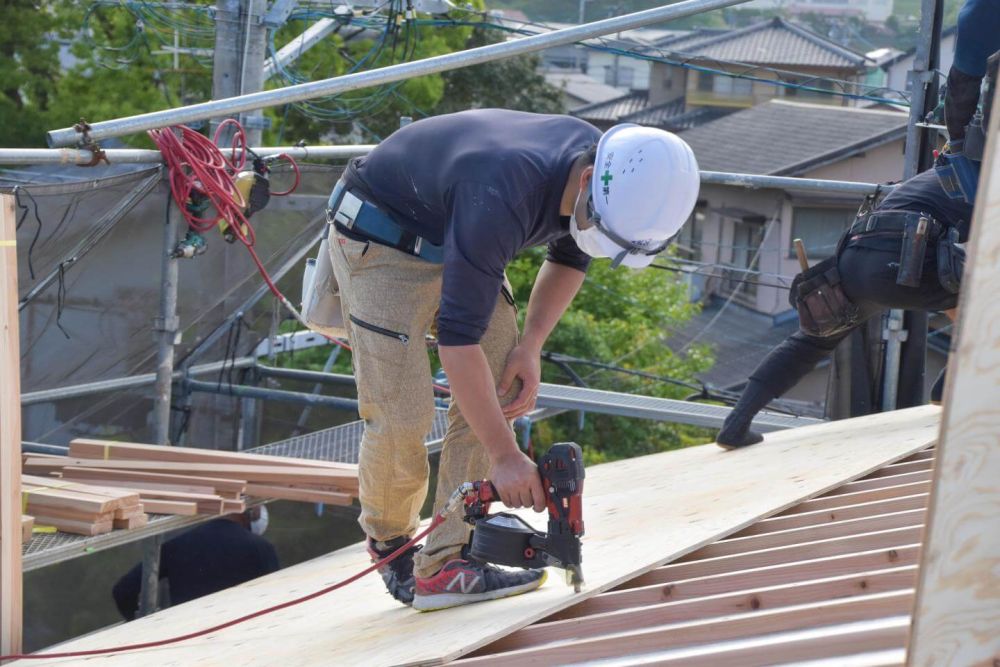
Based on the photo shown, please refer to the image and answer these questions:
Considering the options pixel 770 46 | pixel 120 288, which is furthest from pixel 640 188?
pixel 770 46

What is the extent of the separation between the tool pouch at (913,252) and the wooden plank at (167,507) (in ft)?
8.76

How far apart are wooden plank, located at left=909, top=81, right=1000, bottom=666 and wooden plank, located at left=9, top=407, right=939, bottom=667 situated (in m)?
1.10

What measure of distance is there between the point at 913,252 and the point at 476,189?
6.60 feet

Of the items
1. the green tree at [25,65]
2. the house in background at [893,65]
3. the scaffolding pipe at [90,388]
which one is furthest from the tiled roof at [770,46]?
the scaffolding pipe at [90,388]

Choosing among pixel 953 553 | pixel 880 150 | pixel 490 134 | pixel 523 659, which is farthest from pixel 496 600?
pixel 880 150

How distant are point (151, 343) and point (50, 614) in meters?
2.49

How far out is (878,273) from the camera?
4051mm

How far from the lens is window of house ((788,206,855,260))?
81.8 ft

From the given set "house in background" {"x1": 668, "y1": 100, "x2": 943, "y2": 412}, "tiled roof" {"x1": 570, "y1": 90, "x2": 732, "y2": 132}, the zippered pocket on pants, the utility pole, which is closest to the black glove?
the zippered pocket on pants

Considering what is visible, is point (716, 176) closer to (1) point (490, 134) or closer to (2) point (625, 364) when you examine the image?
(1) point (490, 134)

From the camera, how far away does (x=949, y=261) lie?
12.7 feet

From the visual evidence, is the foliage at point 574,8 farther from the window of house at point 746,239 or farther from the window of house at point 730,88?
the window of house at point 730,88

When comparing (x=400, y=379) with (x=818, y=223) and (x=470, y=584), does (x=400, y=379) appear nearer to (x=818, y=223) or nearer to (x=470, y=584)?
(x=470, y=584)

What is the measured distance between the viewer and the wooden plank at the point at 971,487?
1542mm
